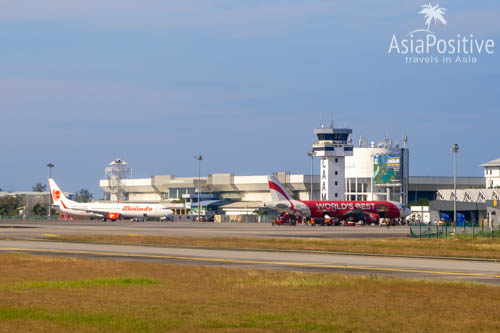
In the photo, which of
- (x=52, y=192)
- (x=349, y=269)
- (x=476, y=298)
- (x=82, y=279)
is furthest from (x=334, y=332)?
(x=52, y=192)

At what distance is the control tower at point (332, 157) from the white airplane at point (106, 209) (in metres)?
36.9

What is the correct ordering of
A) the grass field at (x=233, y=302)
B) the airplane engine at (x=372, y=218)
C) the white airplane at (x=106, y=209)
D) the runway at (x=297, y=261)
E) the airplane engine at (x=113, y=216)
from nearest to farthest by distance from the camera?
1. the grass field at (x=233, y=302)
2. the runway at (x=297, y=261)
3. the airplane engine at (x=372, y=218)
4. the airplane engine at (x=113, y=216)
5. the white airplane at (x=106, y=209)

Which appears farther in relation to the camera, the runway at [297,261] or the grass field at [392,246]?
the grass field at [392,246]

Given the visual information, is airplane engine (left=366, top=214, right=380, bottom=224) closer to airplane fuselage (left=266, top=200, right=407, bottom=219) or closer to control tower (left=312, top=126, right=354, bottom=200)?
airplane fuselage (left=266, top=200, right=407, bottom=219)

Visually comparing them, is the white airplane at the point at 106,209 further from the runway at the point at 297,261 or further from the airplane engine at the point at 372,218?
the runway at the point at 297,261

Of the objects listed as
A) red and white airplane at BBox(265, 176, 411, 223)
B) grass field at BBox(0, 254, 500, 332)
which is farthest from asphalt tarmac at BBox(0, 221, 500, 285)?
red and white airplane at BBox(265, 176, 411, 223)

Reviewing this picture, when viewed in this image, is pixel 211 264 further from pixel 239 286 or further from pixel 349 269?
pixel 239 286

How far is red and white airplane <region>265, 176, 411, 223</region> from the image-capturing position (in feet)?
438

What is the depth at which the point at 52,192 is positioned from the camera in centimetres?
15962

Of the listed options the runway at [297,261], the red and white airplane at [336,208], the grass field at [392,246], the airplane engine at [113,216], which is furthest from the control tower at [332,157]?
the runway at [297,261]

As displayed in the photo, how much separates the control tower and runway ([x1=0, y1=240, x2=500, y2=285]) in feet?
399

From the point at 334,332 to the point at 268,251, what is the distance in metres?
34.0

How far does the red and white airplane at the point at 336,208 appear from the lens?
438 ft

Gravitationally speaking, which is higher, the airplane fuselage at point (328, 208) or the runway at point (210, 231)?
the airplane fuselage at point (328, 208)
